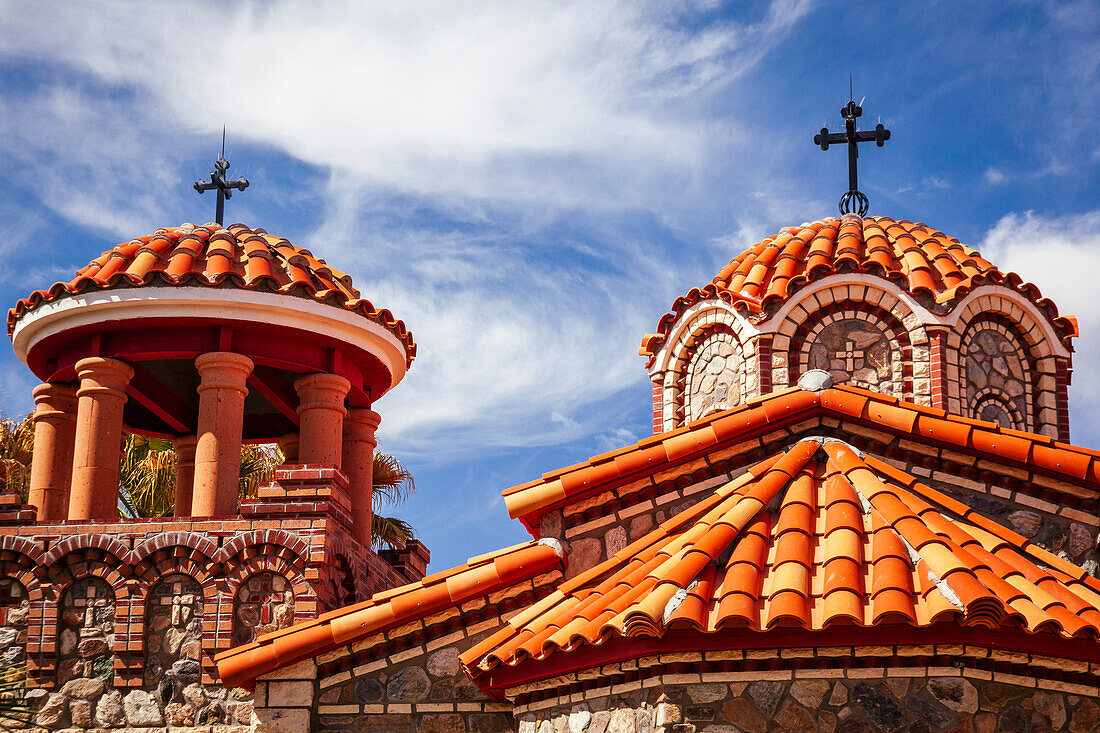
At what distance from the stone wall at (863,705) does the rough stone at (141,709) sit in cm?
535

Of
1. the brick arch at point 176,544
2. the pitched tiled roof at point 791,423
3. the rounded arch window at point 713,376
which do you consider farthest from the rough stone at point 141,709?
the rounded arch window at point 713,376

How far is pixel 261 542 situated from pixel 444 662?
266cm

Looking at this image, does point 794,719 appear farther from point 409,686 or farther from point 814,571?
point 409,686

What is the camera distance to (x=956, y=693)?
754 centimetres

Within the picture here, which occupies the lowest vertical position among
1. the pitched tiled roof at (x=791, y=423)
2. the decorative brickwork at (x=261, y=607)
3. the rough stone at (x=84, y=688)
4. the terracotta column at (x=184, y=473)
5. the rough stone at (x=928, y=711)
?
the rough stone at (x=928, y=711)

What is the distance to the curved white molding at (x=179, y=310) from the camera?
41.4 feet

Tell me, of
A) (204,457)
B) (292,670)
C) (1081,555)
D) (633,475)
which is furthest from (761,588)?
(204,457)

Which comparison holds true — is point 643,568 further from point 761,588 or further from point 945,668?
point 945,668

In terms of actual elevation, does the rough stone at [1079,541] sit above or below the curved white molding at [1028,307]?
below

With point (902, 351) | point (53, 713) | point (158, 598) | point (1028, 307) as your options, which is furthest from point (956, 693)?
point (53, 713)

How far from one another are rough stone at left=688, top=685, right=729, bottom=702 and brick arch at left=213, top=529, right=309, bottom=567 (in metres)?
4.93

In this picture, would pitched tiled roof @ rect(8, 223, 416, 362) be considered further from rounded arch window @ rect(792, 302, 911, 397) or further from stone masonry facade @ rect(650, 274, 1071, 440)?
rounded arch window @ rect(792, 302, 911, 397)

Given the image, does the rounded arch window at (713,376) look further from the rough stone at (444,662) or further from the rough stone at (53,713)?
the rough stone at (53,713)

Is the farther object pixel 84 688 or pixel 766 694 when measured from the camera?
pixel 84 688
